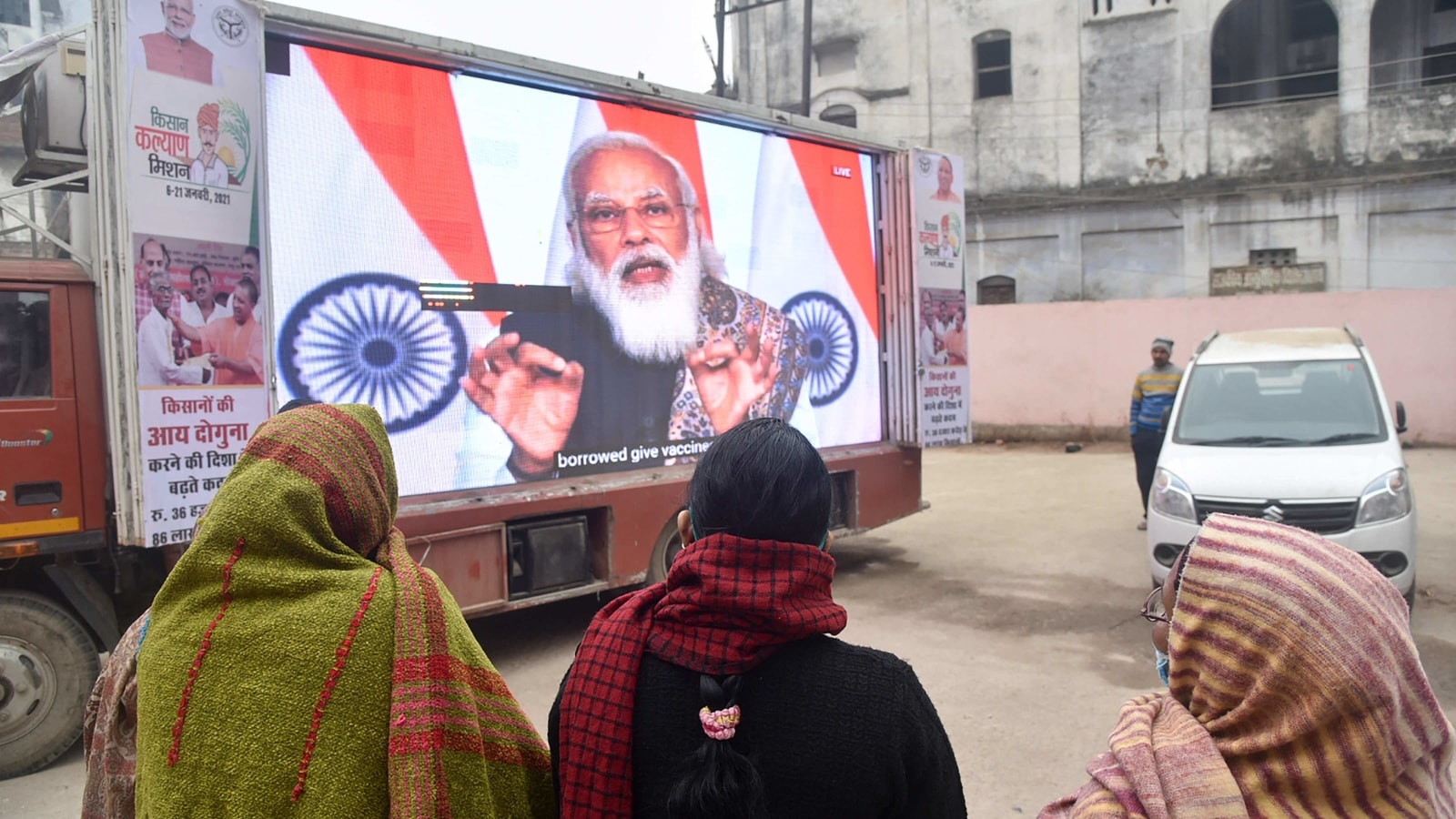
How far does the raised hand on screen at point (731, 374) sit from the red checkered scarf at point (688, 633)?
196 inches

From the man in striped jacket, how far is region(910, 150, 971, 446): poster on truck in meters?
1.57

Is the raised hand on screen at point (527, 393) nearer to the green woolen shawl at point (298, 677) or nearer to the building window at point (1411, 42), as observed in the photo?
the green woolen shawl at point (298, 677)

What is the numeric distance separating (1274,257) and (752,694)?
21.0m

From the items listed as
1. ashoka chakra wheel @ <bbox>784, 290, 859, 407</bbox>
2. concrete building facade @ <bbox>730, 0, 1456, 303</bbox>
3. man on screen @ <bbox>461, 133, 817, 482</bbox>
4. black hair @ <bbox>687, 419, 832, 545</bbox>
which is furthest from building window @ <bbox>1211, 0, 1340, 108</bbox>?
black hair @ <bbox>687, 419, 832, 545</bbox>

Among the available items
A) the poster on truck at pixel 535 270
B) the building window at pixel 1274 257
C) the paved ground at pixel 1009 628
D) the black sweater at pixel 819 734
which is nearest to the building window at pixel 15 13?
the poster on truck at pixel 535 270

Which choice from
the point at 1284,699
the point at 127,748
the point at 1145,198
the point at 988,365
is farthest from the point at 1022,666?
the point at 1145,198

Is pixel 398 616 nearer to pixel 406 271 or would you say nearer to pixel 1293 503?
pixel 406 271

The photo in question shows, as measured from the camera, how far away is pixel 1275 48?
2058 centimetres

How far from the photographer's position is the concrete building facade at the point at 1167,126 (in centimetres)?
1852

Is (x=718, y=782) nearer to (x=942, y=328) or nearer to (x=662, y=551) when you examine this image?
(x=662, y=551)

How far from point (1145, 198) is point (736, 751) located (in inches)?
834

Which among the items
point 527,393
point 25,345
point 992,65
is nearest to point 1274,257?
point 992,65

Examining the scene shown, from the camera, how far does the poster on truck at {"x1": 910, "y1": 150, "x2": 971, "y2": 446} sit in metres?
7.97

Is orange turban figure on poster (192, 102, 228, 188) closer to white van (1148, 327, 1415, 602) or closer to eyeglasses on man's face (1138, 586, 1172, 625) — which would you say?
eyeglasses on man's face (1138, 586, 1172, 625)
